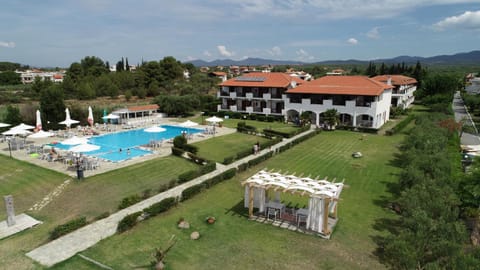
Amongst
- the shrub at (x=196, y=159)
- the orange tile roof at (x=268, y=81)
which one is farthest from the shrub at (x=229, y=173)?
the orange tile roof at (x=268, y=81)

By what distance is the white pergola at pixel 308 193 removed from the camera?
1287 centimetres

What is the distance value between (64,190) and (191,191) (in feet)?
24.6

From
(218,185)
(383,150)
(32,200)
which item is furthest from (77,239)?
(383,150)

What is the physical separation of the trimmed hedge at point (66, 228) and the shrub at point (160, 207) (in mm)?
2608

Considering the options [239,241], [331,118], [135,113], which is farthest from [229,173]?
[135,113]

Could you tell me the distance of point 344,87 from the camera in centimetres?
4012

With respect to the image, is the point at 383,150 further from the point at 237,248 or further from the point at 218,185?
the point at 237,248

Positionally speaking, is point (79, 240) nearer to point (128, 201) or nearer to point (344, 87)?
point (128, 201)

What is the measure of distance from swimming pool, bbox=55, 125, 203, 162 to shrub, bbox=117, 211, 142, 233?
11.9 m

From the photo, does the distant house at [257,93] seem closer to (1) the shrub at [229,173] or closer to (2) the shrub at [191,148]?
(2) the shrub at [191,148]

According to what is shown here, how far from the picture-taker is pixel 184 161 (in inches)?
941

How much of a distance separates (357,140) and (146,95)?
53809 millimetres

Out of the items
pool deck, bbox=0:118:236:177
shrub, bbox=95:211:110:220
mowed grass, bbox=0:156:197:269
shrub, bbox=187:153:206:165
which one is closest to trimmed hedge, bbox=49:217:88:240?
mowed grass, bbox=0:156:197:269

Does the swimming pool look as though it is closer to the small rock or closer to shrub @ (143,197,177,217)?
shrub @ (143,197,177,217)
